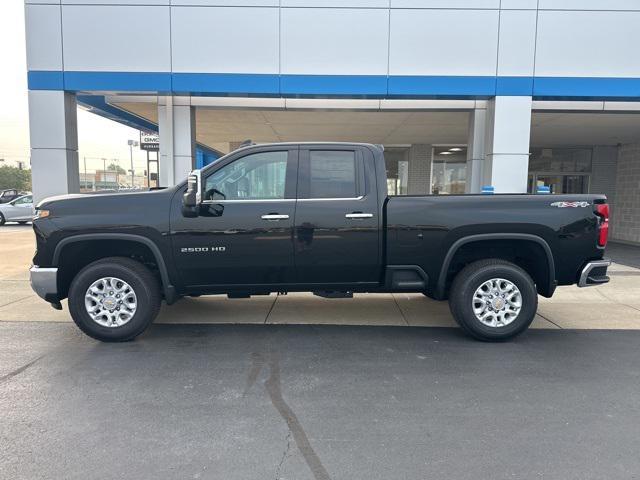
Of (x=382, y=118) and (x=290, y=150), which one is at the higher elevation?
(x=382, y=118)

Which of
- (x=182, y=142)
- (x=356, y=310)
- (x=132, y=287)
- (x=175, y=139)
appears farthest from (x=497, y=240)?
(x=175, y=139)

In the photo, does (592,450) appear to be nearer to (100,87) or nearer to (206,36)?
(206,36)

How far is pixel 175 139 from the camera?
10.4 metres

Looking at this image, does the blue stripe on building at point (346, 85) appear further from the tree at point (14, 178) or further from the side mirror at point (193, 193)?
the tree at point (14, 178)

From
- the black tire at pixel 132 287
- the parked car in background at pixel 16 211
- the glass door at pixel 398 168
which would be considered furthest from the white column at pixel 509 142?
the parked car in background at pixel 16 211

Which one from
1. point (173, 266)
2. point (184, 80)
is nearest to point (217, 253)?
point (173, 266)

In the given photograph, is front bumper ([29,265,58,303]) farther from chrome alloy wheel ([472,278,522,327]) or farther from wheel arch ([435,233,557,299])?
chrome alloy wheel ([472,278,522,327])

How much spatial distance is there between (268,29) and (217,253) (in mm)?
5914

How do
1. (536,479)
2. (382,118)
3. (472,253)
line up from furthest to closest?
(382,118), (472,253), (536,479)

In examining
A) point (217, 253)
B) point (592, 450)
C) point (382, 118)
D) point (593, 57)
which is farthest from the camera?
point (382, 118)

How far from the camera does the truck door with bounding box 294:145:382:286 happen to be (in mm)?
5168

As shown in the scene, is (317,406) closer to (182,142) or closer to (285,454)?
(285,454)

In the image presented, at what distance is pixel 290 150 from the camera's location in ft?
17.5

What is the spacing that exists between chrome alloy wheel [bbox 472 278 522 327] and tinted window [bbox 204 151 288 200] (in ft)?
8.03
